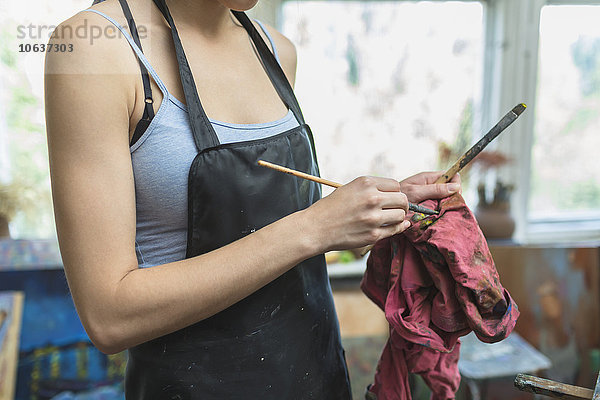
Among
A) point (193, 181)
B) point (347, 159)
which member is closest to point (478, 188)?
point (347, 159)

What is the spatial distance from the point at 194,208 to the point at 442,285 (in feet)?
1.45

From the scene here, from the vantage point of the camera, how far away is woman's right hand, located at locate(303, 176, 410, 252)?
834 millimetres

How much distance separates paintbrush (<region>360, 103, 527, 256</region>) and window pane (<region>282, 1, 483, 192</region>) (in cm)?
171

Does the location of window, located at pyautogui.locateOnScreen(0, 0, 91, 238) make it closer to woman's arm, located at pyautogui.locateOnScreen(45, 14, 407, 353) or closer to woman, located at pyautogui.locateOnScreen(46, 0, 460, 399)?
woman, located at pyautogui.locateOnScreen(46, 0, 460, 399)

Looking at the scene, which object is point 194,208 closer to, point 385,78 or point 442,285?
point 442,285

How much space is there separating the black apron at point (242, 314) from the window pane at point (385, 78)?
1.67 m

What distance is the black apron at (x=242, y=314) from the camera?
0.88m

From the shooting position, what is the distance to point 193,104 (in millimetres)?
867

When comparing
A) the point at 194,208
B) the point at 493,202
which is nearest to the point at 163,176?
the point at 194,208

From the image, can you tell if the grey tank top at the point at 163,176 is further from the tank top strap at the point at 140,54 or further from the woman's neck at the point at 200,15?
the woman's neck at the point at 200,15

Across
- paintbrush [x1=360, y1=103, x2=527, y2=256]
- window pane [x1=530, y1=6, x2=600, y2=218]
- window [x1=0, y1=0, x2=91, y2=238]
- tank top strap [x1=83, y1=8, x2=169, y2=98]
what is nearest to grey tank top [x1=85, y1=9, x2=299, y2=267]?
tank top strap [x1=83, y1=8, x2=169, y2=98]

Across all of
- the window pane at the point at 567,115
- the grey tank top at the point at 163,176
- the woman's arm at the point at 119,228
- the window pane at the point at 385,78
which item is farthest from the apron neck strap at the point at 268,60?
the window pane at the point at 567,115

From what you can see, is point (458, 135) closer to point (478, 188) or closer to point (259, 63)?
point (478, 188)

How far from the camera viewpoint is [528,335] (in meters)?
2.53
